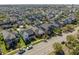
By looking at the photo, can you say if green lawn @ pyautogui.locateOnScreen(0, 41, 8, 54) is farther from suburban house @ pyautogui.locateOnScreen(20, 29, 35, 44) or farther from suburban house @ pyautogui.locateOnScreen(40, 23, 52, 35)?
suburban house @ pyautogui.locateOnScreen(40, 23, 52, 35)

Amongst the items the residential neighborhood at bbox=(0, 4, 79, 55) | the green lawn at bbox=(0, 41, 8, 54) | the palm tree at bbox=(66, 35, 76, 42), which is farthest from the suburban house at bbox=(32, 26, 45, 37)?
the green lawn at bbox=(0, 41, 8, 54)

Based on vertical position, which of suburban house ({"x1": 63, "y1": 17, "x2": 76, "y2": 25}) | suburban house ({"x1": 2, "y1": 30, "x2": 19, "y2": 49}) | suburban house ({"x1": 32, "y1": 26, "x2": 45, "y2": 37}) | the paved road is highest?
suburban house ({"x1": 63, "y1": 17, "x2": 76, "y2": 25})

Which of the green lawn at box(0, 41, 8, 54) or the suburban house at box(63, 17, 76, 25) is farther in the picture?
Result: the suburban house at box(63, 17, 76, 25)

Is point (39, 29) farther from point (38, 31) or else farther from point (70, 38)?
point (70, 38)

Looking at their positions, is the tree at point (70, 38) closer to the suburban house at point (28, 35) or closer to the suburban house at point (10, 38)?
the suburban house at point (28, 35)

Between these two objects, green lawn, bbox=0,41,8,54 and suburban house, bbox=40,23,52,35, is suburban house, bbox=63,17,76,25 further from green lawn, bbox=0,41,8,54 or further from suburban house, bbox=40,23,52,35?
green lawn, bbox=0,41,8,54

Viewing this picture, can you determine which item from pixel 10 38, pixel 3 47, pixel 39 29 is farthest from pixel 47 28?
pixel 3 47

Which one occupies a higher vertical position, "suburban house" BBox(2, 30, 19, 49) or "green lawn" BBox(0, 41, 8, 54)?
"suburban house" BBox(2, 30, 19, 49)

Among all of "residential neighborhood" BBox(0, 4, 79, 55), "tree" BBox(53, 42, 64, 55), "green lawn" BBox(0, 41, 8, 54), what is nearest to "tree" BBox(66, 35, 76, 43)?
"residential neighborhood" BBox(0, 4, 79, 55)
